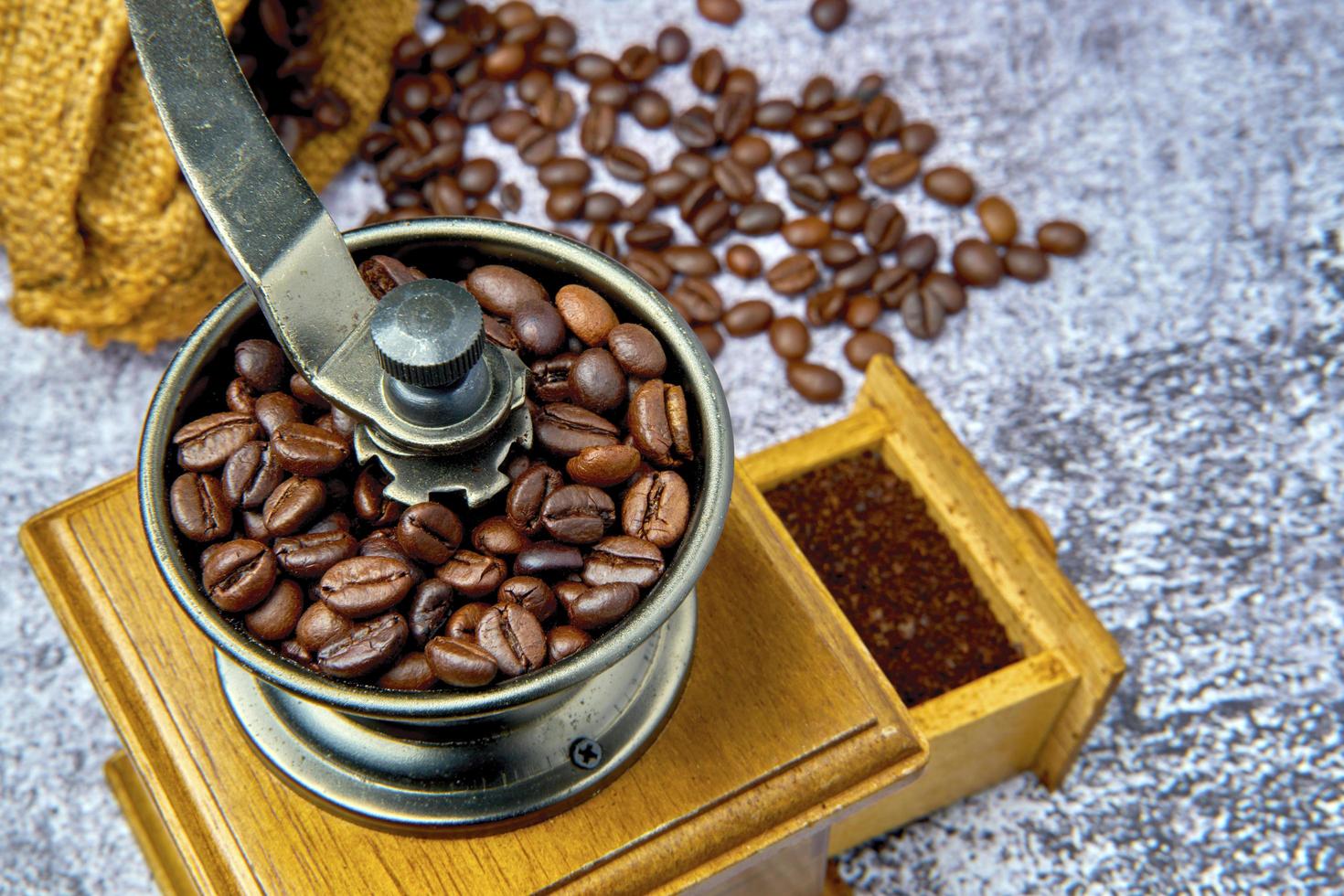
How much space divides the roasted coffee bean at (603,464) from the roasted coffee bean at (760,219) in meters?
1.06

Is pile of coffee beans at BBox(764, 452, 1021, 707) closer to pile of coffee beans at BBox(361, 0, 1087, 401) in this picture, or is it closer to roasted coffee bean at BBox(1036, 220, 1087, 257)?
pile of coffee beans at BBox(361, 0, 1087, 401)

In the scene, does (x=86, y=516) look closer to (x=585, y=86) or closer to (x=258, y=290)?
(x=258, y=290)

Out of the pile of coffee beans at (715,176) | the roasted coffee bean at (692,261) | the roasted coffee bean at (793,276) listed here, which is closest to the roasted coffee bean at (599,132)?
the pile of coffee beans at (715,176)

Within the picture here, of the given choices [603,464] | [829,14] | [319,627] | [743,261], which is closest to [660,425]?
[603,464]

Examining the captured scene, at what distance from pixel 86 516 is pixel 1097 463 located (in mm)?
1234

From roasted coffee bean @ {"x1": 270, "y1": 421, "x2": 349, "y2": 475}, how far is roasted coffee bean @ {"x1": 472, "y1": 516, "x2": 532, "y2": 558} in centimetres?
11

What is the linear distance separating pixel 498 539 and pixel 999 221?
125 cm

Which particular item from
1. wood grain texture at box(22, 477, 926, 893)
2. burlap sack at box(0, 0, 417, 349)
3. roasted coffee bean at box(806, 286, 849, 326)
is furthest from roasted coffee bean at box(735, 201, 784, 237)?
wood grain texture at box(22, 477, 926, 893)

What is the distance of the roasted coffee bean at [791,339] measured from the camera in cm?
184

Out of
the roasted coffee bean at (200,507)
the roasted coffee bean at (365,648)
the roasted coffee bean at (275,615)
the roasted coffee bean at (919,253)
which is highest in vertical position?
the roasted coffee bean at (200,507)

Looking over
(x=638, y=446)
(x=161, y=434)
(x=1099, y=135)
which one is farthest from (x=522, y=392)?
(x=1099, y=135)

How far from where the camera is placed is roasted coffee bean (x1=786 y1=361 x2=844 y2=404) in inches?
71.3

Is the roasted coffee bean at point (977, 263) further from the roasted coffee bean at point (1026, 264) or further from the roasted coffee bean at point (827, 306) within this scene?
the roasted coffee bean at point (827, 306)

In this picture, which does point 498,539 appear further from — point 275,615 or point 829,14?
point 829,14
